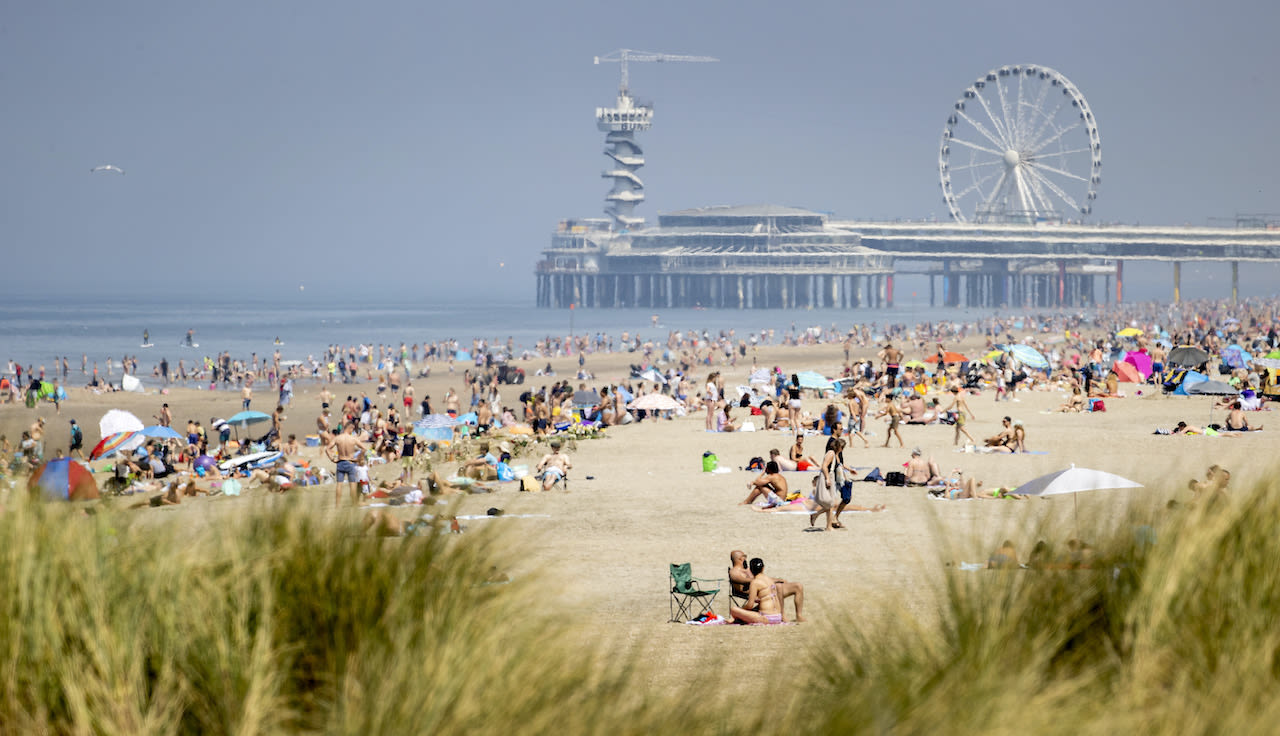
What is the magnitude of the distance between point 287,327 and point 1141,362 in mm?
→ 87032

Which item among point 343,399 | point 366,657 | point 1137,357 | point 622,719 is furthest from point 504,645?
point 343,399

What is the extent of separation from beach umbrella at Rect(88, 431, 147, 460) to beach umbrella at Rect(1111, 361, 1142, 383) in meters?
24.1

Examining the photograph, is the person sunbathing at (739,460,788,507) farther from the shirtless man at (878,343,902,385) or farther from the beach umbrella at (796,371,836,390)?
the shirtless man at (878,343,902,385)

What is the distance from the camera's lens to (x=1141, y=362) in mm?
36406

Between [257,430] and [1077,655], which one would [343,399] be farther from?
[1077,655]

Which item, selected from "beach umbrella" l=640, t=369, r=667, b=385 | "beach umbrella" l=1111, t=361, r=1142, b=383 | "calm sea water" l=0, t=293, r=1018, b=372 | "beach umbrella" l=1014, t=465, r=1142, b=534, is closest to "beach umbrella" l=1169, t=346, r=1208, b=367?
"beach umbrella" l=1111, t=361, r=1142, b=383

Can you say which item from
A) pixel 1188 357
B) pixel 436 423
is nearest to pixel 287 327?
pixel 1188 357

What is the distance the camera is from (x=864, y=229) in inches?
6275

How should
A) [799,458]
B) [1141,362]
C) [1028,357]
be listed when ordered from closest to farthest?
1. [799,458]
2. [1028,357]
3. [1141,362]

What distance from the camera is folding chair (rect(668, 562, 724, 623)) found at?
10.5 meters

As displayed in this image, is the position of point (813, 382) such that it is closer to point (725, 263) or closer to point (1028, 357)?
point (1028, 357)

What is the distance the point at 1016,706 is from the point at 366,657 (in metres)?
2.20

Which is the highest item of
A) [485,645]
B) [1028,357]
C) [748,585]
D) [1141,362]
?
[485,645]

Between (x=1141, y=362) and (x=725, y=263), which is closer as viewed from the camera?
(x=1141, y=362)
